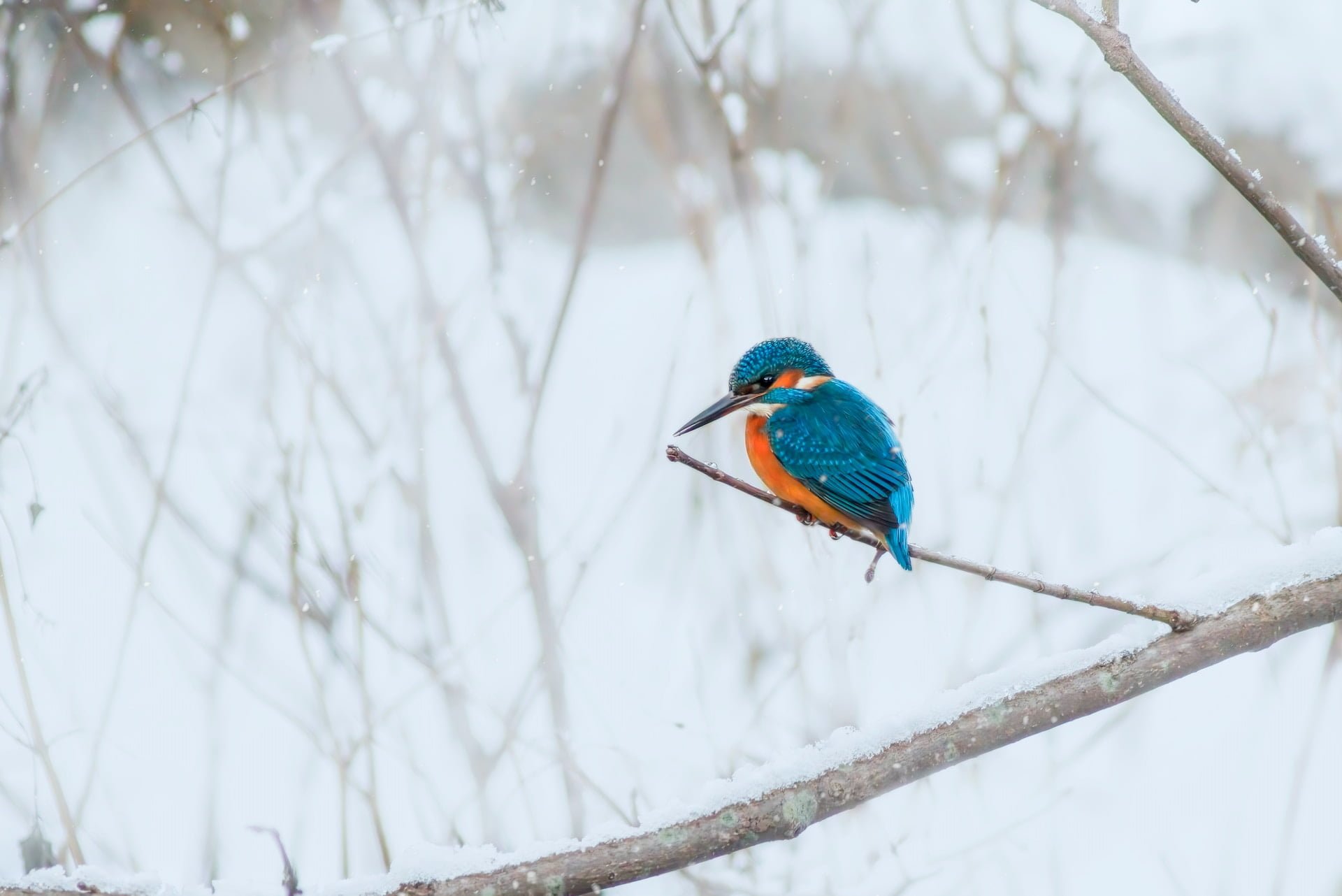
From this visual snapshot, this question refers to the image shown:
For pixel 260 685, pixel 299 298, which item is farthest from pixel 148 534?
pixel 299 298

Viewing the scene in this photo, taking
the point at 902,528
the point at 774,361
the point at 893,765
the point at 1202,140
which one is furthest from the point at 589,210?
the point at 893,765

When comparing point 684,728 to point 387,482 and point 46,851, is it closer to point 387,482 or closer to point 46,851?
point 46,851

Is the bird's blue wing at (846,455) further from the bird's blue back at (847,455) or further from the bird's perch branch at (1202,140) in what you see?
the bird's perch branch at (1202,140)

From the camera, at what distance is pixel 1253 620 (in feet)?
3.53

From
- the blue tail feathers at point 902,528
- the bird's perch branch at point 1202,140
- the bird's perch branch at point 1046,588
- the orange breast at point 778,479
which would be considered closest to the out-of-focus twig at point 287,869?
the bird's perch branch at point 1046,588

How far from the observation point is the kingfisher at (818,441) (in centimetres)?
161

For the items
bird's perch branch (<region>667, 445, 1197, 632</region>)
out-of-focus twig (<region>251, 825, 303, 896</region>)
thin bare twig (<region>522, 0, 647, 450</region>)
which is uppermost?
thin bare twig (<region>522, 0, 647, 450</region>)

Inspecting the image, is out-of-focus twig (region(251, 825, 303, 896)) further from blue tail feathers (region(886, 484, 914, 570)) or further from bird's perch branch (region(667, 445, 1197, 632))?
blue tail feathers (region(886, 484, 914, 570))

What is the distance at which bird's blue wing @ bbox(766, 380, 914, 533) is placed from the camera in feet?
5.24

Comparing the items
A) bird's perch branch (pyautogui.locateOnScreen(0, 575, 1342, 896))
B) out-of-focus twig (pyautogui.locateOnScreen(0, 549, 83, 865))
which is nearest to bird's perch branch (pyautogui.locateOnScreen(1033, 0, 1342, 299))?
bird's perch branch (pyautogui.locateOnScreen(0, 575, 1342, 896))

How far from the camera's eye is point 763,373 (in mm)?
1803

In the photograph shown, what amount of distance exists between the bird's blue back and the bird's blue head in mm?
29

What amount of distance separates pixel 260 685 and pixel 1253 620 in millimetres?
1625

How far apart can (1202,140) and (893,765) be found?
0.69m
